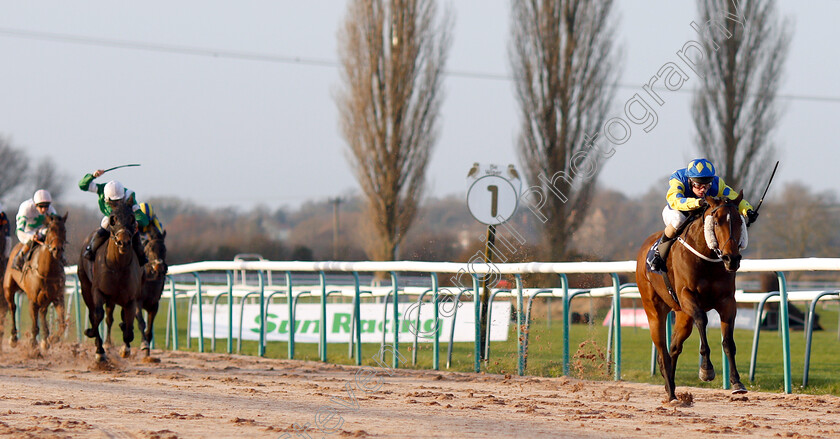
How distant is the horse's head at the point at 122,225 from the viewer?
1064 cm

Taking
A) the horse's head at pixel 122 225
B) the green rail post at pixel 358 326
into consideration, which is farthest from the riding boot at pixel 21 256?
the green rail post at pixel 358 326

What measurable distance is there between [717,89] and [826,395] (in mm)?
19079

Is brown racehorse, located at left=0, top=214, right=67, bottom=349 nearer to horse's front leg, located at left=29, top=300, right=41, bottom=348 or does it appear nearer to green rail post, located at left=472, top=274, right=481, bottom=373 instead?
horse's front leg, located at left=29, top=300, right=41, bottom=348

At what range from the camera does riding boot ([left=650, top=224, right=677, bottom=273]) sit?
799 centimetres

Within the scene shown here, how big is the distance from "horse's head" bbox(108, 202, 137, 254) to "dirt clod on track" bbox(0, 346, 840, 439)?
1.30 meters

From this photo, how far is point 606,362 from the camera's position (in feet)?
32.7

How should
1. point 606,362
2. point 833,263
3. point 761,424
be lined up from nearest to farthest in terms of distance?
1. point 761,424
2. point 833,263
3. point 606,362

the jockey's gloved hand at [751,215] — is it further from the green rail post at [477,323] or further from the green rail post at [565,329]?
→ the green rail post at [477,323]

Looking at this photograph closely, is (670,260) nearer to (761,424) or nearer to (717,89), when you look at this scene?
(761,424)

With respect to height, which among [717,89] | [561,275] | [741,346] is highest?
[717,89]

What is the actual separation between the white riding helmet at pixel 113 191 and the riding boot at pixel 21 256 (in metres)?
2.81

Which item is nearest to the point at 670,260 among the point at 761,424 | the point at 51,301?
the point at 761,424

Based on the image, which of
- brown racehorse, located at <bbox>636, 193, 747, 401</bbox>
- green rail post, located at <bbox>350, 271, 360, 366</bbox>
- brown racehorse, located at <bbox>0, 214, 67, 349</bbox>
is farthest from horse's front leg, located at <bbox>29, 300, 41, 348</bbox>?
brown racehorse, located at <bbox>636, 193, 747, 401</bbox>

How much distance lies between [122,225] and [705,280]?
19.6 feet
